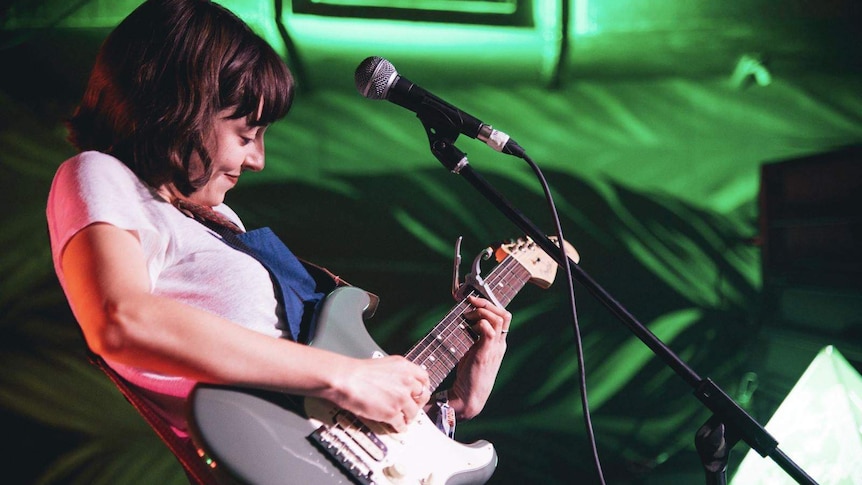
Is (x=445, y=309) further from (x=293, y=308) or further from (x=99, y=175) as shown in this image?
(x=99, y=175)

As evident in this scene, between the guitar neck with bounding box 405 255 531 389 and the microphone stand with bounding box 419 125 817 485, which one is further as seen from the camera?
the guitar neck with bounding box 405 255 531 389

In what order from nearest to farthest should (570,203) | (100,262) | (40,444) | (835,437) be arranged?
(100,262) < (40,444) < (835,437) < (570,203)

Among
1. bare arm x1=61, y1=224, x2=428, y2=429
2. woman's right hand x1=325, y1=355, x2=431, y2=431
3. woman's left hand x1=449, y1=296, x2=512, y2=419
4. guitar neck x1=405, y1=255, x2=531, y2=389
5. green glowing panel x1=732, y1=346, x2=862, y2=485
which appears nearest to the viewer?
bare arm x1=61, y1=224, x2=428, y2=429

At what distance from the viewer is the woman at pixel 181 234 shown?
859 millimetres

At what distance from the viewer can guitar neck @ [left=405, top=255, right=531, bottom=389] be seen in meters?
1.28

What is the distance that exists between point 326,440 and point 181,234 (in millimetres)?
422

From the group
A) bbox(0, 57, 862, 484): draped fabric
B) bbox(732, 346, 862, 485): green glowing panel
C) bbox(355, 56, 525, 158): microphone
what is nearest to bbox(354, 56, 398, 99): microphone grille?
bbox(355, 56, 525, 158): microphone

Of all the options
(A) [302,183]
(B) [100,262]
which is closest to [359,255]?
(A) [302,183]

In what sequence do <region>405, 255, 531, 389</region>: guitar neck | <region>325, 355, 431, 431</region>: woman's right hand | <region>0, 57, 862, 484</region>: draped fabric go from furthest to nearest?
<region>0, 57, 862, 484</region>: draped fabric, <region>405, 255, 531, 389</region>: guitar neck, <region>325, 355, 431, 431</region>: woman's right hand

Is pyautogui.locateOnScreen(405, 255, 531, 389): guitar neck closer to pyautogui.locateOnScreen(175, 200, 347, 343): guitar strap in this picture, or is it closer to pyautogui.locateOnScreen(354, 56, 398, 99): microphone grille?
pyautogui.locateOnScreen(175, 200, 347, 343): guitar strap

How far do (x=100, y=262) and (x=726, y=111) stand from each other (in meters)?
2.36

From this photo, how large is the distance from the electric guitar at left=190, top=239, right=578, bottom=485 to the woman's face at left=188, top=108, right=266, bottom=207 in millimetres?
301

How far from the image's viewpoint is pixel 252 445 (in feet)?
2.97

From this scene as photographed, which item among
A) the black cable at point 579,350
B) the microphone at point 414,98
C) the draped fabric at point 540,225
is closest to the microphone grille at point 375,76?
the microphone at point 414,98
